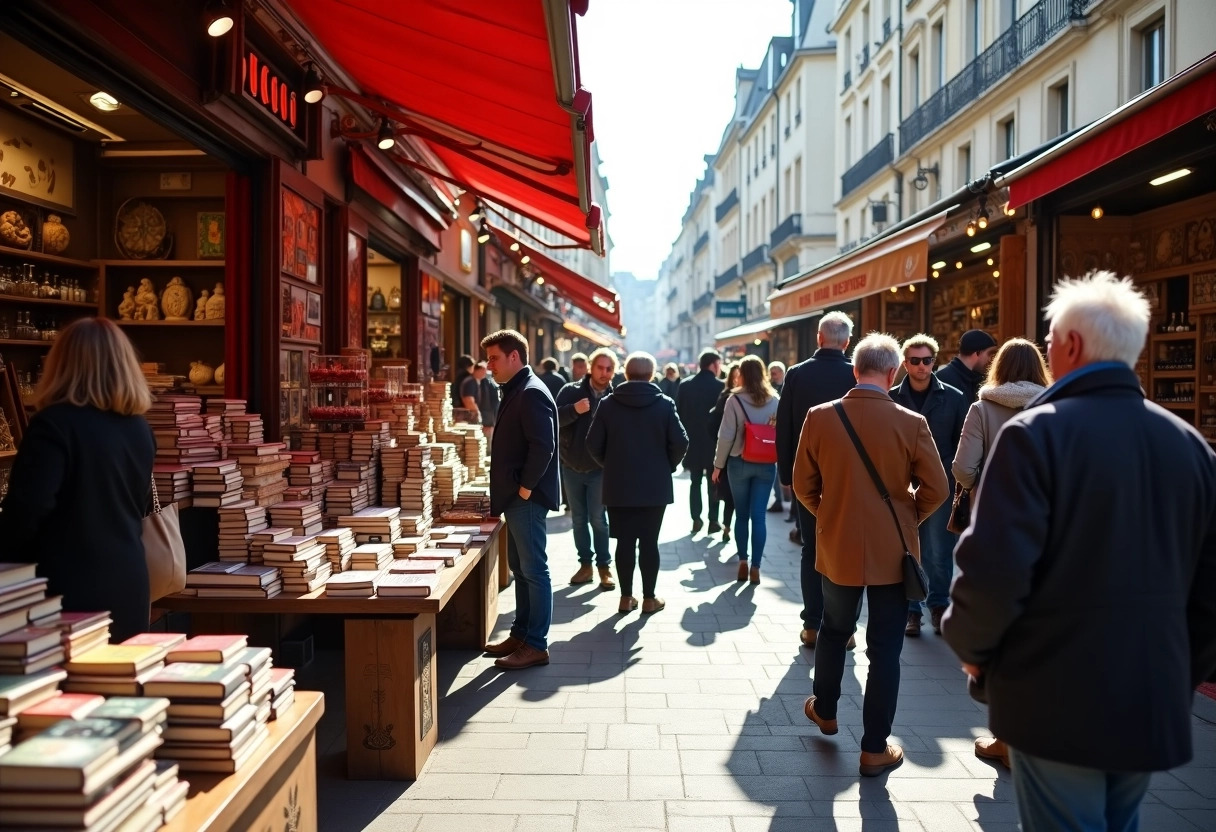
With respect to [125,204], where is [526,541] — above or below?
below

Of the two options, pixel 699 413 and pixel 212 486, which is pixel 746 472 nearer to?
pixel 699 413

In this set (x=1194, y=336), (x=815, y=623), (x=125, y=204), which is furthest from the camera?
(x=1194, y=336)

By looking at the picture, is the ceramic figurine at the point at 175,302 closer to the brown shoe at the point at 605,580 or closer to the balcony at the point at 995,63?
the brown shoe at the point at 605,580

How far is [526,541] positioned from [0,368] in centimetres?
284

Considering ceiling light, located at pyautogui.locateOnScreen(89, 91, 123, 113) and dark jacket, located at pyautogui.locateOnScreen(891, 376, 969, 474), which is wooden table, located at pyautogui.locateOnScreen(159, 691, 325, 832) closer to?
ceiling light, located at pyautogui.locateOnScreen(89, 91, 123, 113)

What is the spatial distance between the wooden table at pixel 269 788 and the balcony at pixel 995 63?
14.8m

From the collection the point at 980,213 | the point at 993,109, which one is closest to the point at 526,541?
the point at 980,213

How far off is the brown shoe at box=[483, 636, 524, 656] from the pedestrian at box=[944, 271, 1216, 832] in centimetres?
369

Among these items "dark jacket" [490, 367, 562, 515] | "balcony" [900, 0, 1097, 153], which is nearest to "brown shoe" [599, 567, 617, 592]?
"dark jacket" [490, 367, 562, 515]

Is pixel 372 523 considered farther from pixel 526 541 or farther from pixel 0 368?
pixel 0 368

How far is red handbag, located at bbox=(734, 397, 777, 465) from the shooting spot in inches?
299

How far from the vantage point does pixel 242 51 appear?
5.02 metres

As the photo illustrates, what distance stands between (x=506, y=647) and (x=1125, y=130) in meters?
4.73

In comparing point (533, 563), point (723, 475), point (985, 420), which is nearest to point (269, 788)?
point (533, 563)
